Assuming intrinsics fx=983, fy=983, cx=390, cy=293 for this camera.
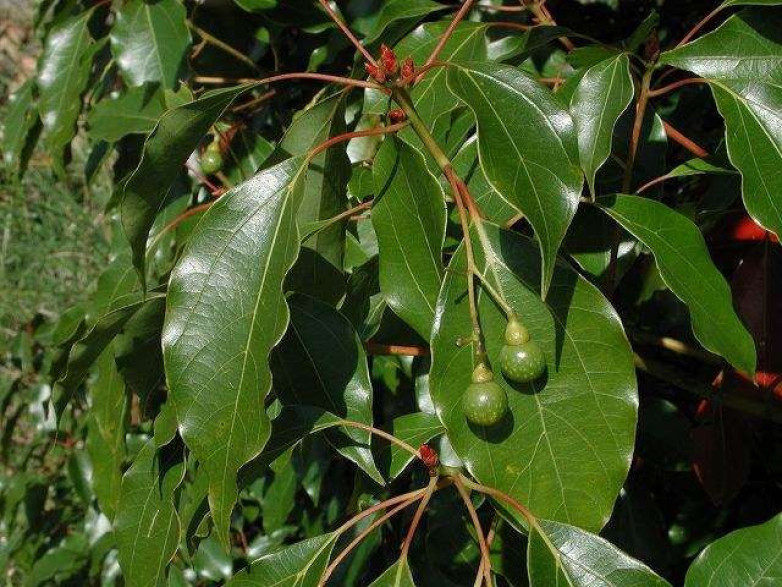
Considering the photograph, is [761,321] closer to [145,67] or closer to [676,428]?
[676,428]

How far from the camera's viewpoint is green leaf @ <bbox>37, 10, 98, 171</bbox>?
1620mm

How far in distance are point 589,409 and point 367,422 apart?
25 centimetres

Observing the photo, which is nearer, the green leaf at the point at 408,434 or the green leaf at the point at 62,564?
the green leaf at the point at 408,434

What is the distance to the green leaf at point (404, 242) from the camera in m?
0.92

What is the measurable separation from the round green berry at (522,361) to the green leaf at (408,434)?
0.21 metres

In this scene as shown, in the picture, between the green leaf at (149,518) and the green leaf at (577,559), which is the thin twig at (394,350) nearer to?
the green leaf at (149,518)

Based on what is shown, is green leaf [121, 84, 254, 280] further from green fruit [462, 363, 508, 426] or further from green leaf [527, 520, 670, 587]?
green leaf [527, 520, 670, 587]

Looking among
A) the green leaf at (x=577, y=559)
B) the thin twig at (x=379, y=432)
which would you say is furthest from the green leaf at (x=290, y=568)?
the green leaf at (x=577, y=559)

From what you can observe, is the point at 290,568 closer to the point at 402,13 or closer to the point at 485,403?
the point at 485,403

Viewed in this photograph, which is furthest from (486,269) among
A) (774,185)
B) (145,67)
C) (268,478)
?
(268,478)

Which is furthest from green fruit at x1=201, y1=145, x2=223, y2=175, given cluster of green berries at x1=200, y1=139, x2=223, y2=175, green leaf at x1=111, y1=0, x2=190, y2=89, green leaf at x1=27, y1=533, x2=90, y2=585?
green leaf at x1=27, y1=533, x2=90, y2=585

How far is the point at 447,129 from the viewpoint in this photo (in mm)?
1211

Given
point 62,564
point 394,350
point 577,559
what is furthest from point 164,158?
point 62,564

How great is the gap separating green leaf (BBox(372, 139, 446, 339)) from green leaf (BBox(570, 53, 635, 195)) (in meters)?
0.17
